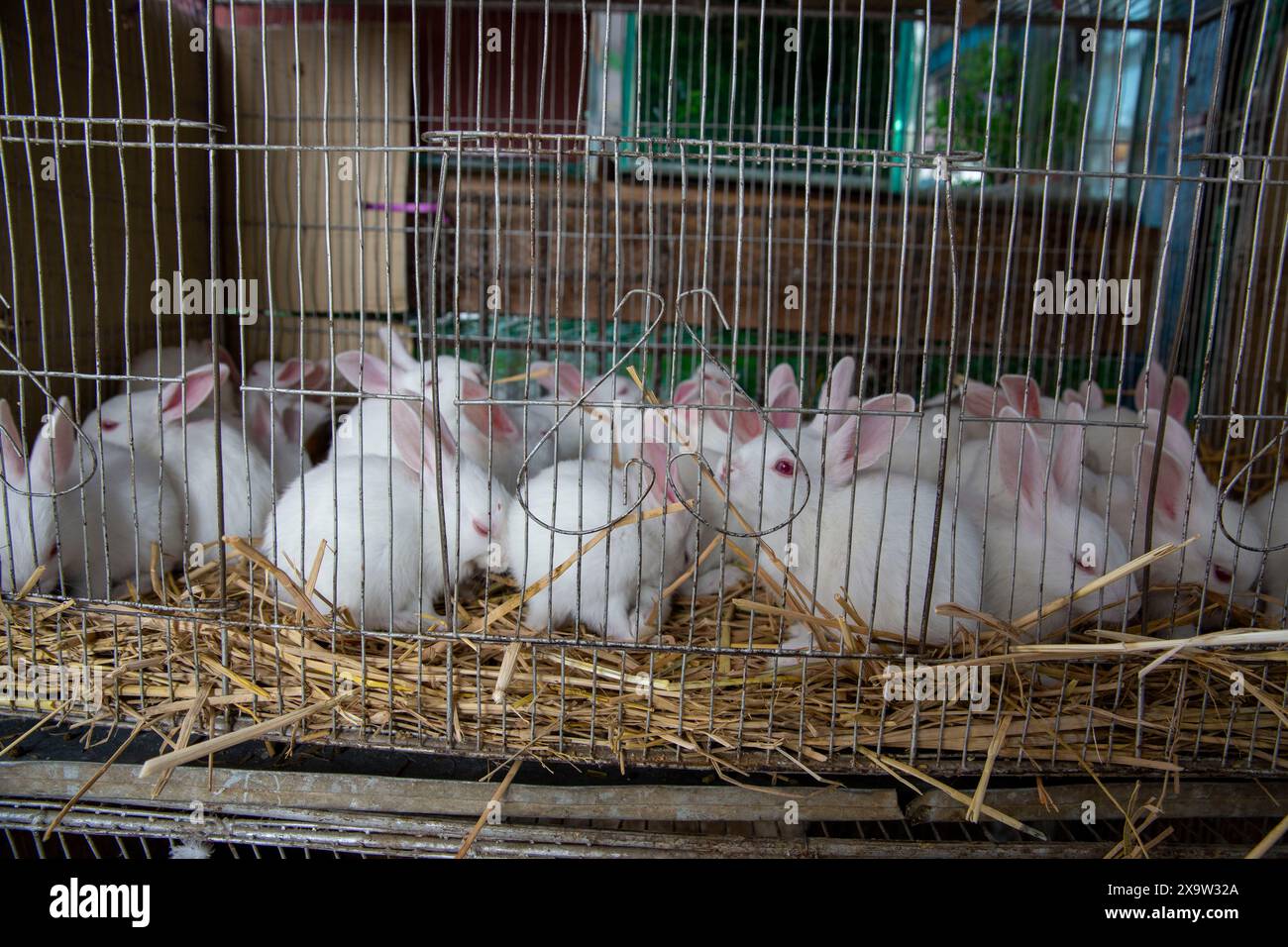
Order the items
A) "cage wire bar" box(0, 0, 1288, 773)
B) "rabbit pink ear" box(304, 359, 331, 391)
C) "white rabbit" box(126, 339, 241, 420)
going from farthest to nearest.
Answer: "rabbit pink ear" box(304, 359, 331, 391) → "white rabbit" box(126, 339, 241, 420) → "cage wire bar" box(0, 0, 1288, 773)

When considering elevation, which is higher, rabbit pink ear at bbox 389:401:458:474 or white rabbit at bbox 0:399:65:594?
rabbit pink ear at bbox 389:401:458:474

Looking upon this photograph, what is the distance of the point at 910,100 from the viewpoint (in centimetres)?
453

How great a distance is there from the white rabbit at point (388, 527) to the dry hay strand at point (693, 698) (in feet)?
0.53

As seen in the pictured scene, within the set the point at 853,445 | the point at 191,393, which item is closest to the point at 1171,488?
the point at 853,445

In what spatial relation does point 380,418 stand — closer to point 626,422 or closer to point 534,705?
point 626,422

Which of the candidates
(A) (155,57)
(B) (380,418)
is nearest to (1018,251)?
(B) (380,418)

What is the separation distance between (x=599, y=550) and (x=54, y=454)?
4.20ft

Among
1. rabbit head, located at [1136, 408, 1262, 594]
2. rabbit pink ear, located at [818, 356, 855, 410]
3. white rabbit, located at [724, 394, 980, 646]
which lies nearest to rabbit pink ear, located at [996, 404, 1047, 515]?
white rabbit, located at [724, 394, 980, 646]

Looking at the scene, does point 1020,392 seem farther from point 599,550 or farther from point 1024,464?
point 599,550

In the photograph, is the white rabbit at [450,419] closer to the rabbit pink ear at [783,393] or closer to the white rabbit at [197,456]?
the white rabbit at [197,456]

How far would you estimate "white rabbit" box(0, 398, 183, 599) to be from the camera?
2135mm

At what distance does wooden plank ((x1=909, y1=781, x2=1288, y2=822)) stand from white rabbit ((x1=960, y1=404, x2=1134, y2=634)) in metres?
0.39

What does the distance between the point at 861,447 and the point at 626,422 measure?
0.65 metres

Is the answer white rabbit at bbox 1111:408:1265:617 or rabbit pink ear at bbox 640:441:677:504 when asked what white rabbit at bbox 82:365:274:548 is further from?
white rabbit at bbox 1111:408:1265:617
